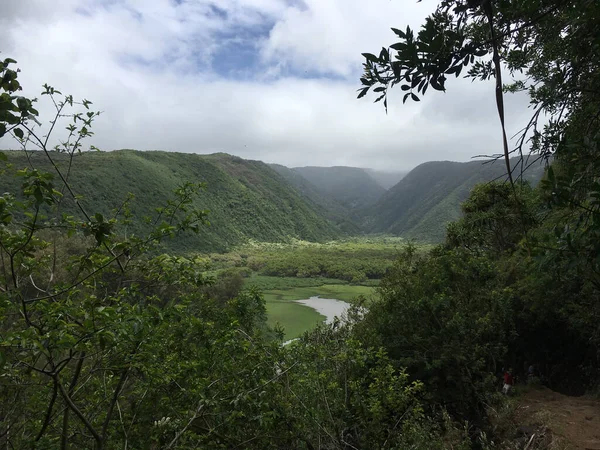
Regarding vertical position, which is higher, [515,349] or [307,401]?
[307,401]

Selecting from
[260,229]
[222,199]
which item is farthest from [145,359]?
[222,199]

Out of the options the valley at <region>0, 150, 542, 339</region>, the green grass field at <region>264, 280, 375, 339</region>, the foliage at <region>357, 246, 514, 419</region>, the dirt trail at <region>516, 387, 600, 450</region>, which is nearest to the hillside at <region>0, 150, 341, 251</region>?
the valley at <region>0, 150, 542, 339</region>

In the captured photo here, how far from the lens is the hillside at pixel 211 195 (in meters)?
94.2

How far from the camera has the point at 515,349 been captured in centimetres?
1490

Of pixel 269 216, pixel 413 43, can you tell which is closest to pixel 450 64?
pixel 413 43

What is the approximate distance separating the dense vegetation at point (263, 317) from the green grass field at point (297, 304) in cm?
1274

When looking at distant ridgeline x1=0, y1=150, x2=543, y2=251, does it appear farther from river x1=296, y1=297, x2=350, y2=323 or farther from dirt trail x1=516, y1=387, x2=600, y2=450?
dirt trail x1=516, y1=387, x2=600, y2=450

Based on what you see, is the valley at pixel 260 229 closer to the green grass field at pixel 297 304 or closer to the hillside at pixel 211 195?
the green grass field at pixel 297 304

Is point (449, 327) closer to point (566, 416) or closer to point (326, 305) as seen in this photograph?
point (566, 416)

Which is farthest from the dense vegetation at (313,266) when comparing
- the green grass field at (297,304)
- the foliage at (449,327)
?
the foliage at (449,327)

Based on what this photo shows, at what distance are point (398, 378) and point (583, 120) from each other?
15.4 feet

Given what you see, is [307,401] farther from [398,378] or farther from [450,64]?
[450,64]

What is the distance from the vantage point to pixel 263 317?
6941mm

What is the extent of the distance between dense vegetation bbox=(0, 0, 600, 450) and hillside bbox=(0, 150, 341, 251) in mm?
68572
